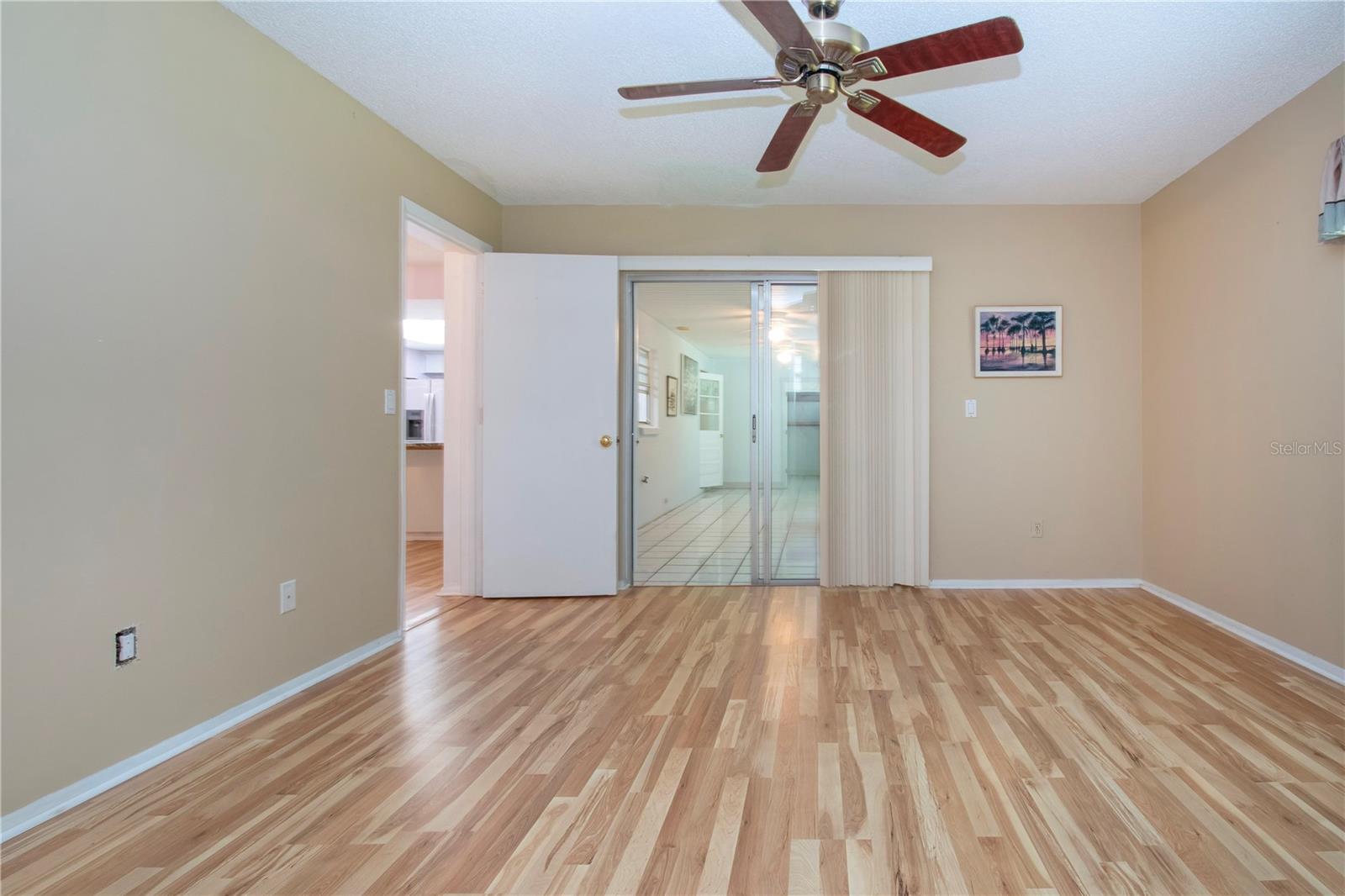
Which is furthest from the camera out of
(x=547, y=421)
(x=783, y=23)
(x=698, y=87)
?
(x=547, y=421)

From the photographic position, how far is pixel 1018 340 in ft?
13.9

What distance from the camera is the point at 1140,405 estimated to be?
419 cm

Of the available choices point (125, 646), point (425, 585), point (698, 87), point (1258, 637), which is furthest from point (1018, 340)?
point (125, 646)

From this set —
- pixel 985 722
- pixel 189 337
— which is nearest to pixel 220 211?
pixel 189 337

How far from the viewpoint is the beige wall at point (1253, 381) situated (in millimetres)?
2768

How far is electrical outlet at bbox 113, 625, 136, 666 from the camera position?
1927 millimetres

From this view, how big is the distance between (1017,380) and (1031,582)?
1.29 m

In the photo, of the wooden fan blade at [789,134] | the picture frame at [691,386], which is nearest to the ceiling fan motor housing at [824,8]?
the wooden fan blade at [789,134]

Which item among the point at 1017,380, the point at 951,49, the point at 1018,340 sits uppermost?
the point at 951,49

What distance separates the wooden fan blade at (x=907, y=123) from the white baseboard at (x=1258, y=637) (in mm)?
2584

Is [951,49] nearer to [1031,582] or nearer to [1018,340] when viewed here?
[1018,340]

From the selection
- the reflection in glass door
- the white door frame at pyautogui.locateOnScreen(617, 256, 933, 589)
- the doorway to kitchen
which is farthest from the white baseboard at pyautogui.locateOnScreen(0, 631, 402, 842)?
the reflection in glass door

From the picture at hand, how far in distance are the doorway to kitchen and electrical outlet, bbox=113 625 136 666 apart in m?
2.78

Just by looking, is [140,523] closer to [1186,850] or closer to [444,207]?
[444,207]
